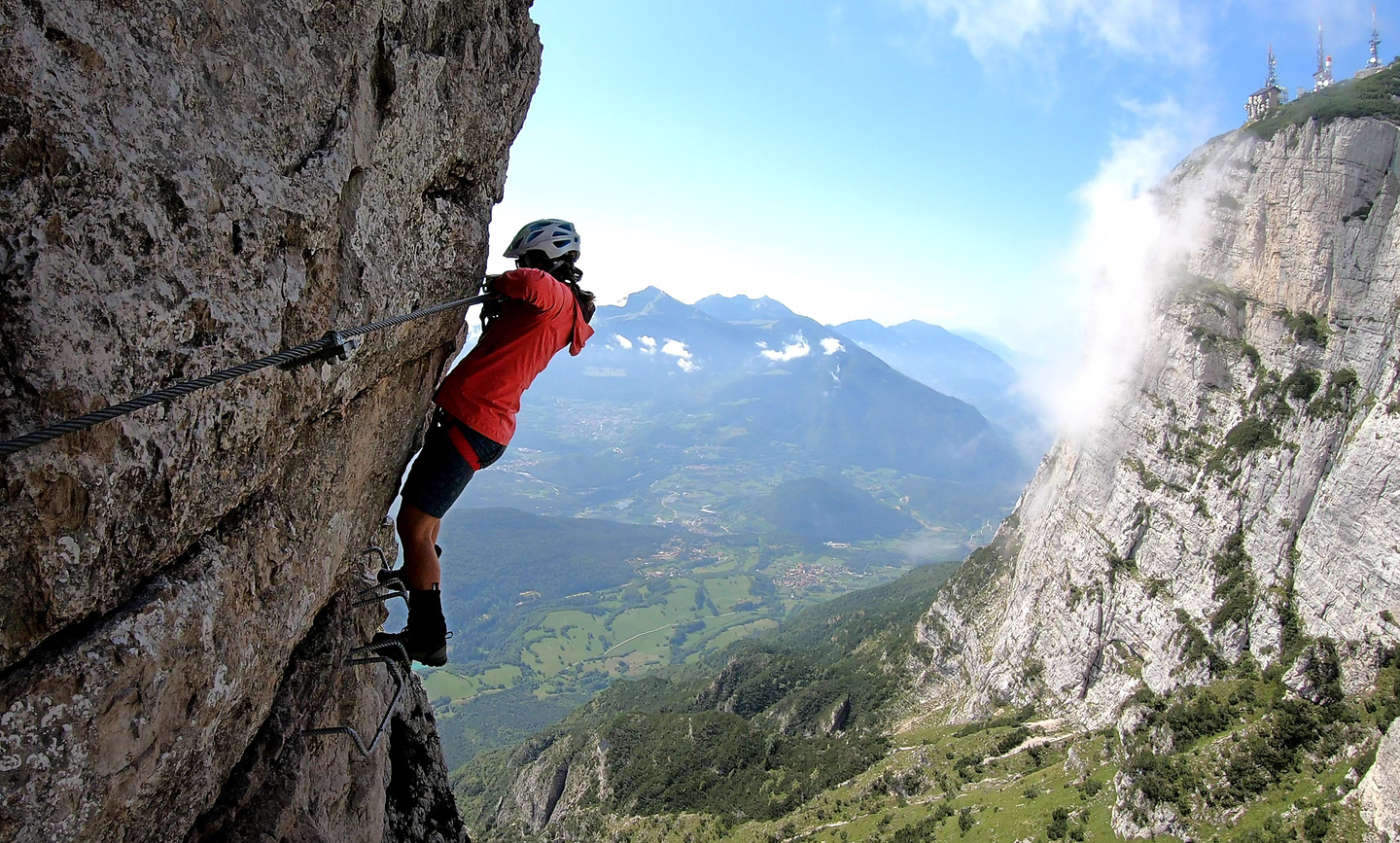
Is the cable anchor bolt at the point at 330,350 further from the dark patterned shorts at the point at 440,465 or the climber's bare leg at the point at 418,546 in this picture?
the climber's bare leg at the point at 418,546

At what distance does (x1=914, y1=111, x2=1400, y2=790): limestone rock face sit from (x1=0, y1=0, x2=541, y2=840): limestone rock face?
1786 inches

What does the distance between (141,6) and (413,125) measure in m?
2.19

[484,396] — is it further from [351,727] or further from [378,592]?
[351,727]

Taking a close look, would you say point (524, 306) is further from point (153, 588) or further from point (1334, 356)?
point (1334, 356)

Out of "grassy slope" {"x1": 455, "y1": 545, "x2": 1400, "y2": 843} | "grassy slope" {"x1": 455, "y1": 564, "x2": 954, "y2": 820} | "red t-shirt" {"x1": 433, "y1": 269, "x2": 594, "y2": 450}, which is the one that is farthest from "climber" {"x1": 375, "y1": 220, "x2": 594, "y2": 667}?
"grassy slope" {"x1": 455, "y1": 564, "x2": 954, "y2": 820}

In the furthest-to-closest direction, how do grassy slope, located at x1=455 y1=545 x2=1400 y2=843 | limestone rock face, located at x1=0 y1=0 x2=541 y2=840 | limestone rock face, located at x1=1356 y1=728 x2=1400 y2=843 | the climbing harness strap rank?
grassy slope, located at x1=455 y1=545 x2=1400 y2=843 → limestone rock face, located at x1=1356 y1=728 x2=1400 y2=843 → limestone rock face, located at x1=0 y1=0 x2=541 y2=840 → the climbing harness strap

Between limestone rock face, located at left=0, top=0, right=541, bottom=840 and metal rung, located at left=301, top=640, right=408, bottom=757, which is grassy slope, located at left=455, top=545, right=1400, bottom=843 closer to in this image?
metal rung, located at left=301, top=640, right=408, bottom=757

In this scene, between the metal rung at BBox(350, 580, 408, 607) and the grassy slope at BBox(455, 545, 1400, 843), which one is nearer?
the metal rung at BBox(350, 580, 408, 607)

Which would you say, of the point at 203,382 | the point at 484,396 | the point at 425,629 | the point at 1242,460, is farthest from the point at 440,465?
the point at 1242,460

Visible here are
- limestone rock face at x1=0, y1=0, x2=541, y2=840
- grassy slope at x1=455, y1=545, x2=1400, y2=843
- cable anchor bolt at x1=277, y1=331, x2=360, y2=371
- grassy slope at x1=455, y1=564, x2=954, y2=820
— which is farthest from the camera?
grassy slope at x1=455, y1=564, x2=954, y2=820

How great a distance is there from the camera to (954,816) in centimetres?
4719

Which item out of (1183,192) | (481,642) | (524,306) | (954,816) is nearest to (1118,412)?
(1183,192)

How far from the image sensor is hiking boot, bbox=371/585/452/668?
6.98m

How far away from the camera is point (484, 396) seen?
6.47 metres
